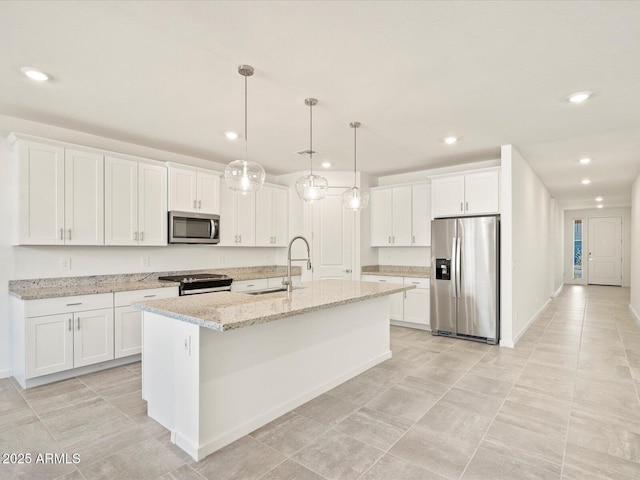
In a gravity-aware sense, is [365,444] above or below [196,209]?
below

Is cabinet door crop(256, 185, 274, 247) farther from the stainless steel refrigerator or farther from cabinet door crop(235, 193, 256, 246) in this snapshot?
the stainless steel refrigerator

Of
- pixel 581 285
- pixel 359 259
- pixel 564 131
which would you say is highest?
pixel 564 131

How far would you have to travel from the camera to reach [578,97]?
9.46ft

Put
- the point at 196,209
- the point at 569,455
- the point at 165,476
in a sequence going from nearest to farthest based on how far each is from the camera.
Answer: the point at 165,476 < the point at 569,455 < the point at 196,209

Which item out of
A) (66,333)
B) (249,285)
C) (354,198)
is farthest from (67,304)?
(354,198)

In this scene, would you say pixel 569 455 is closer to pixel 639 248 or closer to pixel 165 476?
pixel 165 476

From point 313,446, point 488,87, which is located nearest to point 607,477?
point 313,446

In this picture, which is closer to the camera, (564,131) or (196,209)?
(564,131)

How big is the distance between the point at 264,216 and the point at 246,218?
343mm

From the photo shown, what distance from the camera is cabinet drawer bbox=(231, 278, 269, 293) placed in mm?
4773

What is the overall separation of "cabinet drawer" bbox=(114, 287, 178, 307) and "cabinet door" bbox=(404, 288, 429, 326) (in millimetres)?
3361

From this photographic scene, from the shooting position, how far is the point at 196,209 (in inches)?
179

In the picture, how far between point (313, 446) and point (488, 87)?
9.53ft

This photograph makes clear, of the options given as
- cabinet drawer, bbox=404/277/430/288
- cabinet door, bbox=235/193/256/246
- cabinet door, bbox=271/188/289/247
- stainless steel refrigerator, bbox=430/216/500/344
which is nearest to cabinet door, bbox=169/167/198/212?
cabinet door, bbox=235/193/256/246
